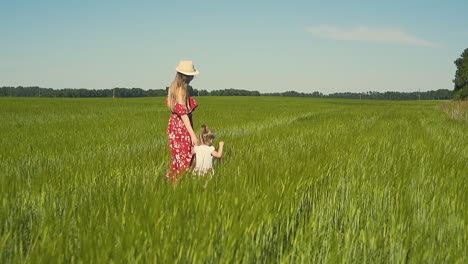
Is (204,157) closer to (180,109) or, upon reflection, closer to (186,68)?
(180,109)

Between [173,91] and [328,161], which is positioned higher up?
[173,91]

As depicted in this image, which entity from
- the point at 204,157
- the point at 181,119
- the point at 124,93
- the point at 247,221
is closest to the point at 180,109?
the point at 181,119

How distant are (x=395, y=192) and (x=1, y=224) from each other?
9.53 ft

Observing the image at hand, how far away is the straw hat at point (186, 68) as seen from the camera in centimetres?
445

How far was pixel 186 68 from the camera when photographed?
4477 millimetres

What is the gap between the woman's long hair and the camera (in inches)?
180

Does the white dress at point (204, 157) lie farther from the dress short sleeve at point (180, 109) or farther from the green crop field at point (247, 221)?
the green crop field at point (247, 221)

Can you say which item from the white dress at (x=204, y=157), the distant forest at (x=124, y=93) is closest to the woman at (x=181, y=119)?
the white dress at (x=204, y=157)

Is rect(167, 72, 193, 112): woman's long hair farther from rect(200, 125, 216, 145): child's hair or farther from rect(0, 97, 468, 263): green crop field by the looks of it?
rect(0, 97, 468, 263): green crop field

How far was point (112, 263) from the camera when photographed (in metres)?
1.45

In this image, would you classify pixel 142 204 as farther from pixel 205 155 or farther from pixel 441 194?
pixel 441 194

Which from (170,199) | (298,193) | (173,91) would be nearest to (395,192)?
(298,193)

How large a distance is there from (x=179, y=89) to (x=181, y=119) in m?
0.40

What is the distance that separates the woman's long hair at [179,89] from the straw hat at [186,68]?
7 centimetres
